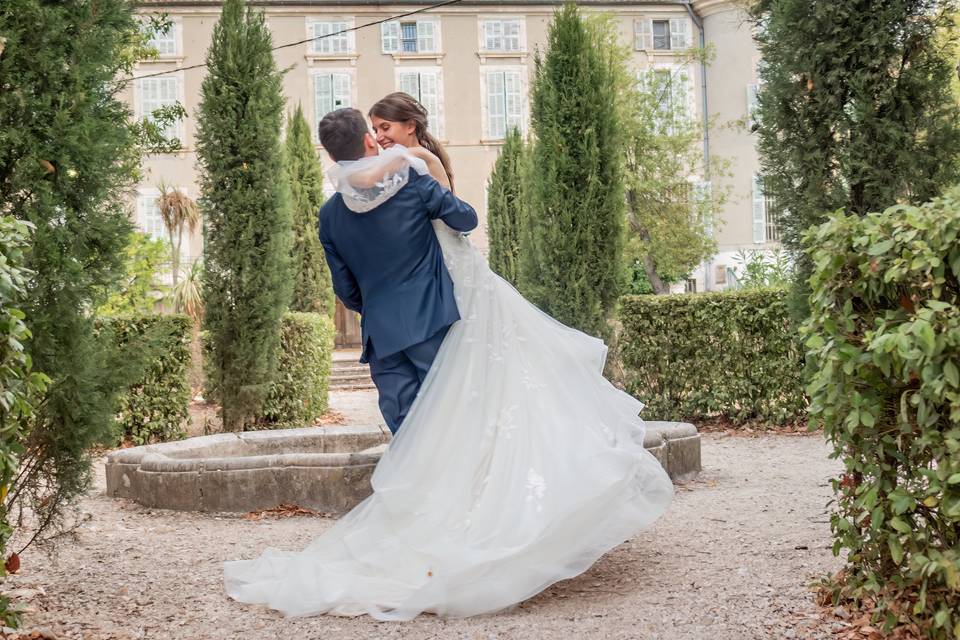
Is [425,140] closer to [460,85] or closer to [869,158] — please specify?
[869,158]

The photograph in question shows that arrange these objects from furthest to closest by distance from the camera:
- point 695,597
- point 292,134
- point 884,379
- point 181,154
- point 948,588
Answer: point 181,154 < point 292,134 < point 695,597 < point 884,379 < point 948,588

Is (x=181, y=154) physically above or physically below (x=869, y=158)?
above

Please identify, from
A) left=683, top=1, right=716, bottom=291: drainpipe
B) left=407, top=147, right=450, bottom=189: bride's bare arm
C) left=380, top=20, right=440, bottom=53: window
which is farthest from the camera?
left=683, top=1, right=716, bottom=291: drainpipe

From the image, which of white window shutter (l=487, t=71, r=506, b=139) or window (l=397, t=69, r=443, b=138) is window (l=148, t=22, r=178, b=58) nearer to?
window (l=397, t=69, r=443, b=138)

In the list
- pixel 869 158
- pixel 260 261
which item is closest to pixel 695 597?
pixel 869 158

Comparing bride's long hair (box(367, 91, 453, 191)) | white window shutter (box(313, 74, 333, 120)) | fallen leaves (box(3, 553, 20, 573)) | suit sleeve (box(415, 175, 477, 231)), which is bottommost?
fallen leaves (box(3, 553, 20, 573))

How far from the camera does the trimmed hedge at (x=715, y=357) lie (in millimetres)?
9133

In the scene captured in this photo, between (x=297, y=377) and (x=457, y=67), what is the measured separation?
61.1 ft

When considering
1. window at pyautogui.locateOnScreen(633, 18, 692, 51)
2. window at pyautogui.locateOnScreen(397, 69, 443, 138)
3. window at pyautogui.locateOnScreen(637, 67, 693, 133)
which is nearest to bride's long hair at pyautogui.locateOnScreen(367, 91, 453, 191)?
window at pyautogui.locateOnScreen(637, 67, 693, 133)

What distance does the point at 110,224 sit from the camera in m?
3.84

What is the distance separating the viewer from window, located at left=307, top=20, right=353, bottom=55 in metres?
27.0

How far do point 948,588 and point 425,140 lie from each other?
8.48 ft

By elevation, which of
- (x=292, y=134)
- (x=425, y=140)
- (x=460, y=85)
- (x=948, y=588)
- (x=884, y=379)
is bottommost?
(x=948, y=588)

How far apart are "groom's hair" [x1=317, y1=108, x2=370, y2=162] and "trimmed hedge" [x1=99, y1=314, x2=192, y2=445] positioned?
5782 mm
